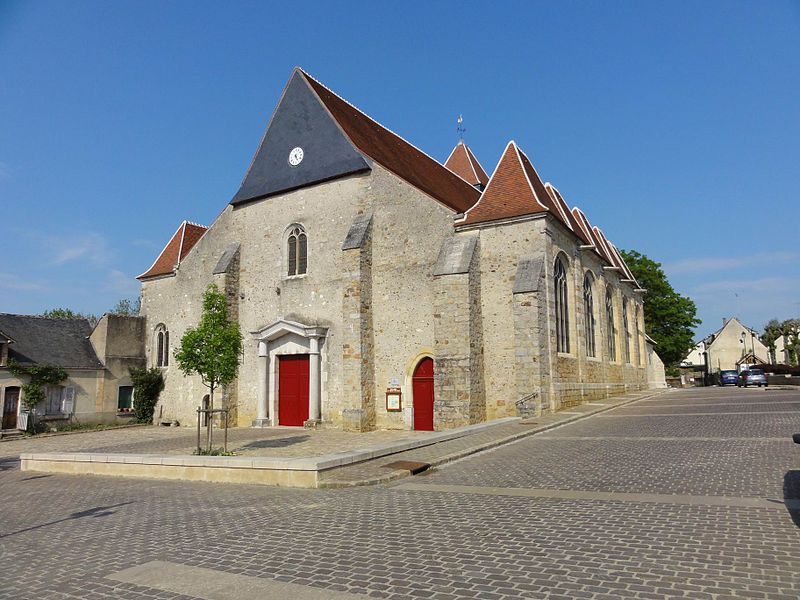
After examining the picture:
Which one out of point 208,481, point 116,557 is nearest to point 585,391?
point 208,481

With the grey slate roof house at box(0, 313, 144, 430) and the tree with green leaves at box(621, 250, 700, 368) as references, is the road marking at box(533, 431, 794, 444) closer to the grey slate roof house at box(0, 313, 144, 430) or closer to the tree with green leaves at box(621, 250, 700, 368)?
the grey slate roof house at box(0, 313, 144, 430)

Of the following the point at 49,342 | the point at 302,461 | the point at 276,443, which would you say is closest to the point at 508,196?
the point at 276,443

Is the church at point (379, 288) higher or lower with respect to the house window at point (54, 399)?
higher

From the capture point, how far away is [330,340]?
68.8 ft

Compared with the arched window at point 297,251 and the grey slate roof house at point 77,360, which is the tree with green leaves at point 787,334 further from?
the grey slate roof house at point 77,360

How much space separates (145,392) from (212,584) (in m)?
24.0

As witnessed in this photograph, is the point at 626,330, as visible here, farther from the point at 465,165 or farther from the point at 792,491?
the point at 792,491

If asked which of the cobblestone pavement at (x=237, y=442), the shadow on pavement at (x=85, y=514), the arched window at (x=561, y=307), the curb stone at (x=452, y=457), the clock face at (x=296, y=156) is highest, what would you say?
the clock face at (x=296, y=156)

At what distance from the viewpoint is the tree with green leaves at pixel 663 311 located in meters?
50.3

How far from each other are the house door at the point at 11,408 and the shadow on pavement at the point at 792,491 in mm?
26690

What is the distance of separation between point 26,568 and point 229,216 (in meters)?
20.6

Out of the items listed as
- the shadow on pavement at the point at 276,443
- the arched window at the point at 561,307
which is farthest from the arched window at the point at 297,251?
the arched window at the point at 561,307

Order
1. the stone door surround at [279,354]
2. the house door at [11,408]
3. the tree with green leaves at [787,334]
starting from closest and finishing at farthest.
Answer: the stone door surround at [279,354] → the house door at [11,408] → the tree with green leaves at [787,334]

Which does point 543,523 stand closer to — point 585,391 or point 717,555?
point 717,555
